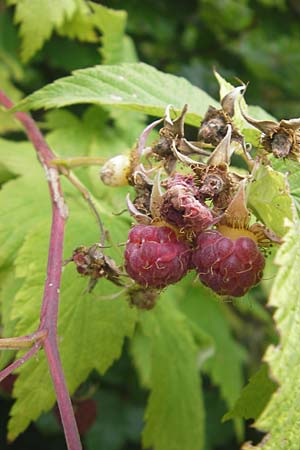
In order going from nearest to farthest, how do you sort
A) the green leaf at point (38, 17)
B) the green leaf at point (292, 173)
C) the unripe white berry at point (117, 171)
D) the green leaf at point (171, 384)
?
the green leaf at point (292, 173) < the unripe white berry at point (117, 171) < the green leaf at point (171, 384) < the green leaf at point (38, 17)

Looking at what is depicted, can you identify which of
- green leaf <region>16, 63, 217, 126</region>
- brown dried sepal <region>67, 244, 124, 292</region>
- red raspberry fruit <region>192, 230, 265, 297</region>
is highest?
green leaf <region>16, 63, 217, 126</region>

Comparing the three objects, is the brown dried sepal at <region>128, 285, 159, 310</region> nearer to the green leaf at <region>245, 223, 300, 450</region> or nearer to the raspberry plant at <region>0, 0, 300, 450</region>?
the raspberry plant at <region>0, 0, 300, 450</region>

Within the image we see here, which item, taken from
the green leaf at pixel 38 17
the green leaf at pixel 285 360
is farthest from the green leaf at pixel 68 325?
the green leaf at pixel 38 17

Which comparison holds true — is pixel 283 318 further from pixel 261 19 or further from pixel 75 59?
pixel 261 19

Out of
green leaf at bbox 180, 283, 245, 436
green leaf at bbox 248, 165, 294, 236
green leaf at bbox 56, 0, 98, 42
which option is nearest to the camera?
green leaf at bbox 248, 165, 294, 236

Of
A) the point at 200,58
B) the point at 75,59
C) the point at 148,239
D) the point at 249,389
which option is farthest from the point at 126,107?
the point at 200,58

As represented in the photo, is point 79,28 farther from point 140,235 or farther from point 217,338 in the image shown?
point 140,235

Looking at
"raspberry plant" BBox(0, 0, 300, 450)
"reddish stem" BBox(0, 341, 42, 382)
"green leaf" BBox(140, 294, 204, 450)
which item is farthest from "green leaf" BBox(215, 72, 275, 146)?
"green leaf" BBox(140, 294, 204, 450)

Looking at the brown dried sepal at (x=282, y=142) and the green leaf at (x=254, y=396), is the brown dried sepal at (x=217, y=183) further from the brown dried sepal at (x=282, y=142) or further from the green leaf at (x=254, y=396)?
the green leaf at (x=254, y=396)

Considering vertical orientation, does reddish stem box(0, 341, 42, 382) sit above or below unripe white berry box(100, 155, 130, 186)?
below
